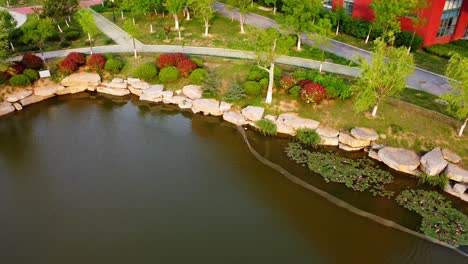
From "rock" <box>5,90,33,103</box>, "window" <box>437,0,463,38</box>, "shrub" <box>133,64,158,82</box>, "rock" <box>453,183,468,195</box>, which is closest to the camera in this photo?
"rock" <box>453,183,468,195</box>

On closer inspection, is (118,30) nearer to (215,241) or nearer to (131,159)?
(131,159)

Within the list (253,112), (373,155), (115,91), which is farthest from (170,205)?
(115,91)

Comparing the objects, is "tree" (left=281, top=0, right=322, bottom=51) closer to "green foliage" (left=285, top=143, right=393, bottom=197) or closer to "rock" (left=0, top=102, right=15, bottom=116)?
"green foliage" (left=285, top=143, right=393, bottom=197)

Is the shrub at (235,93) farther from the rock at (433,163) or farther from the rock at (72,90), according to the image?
the rock at (433,163)

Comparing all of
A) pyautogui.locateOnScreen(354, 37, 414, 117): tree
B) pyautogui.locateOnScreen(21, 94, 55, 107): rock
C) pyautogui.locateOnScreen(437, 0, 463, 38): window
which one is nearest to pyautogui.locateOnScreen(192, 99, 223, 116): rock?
pyautogui.locateOnScreen(354, 37, 414, 117): tree

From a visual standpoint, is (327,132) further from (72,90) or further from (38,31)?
(38,31)

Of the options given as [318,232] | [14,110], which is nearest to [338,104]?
[318,232]
